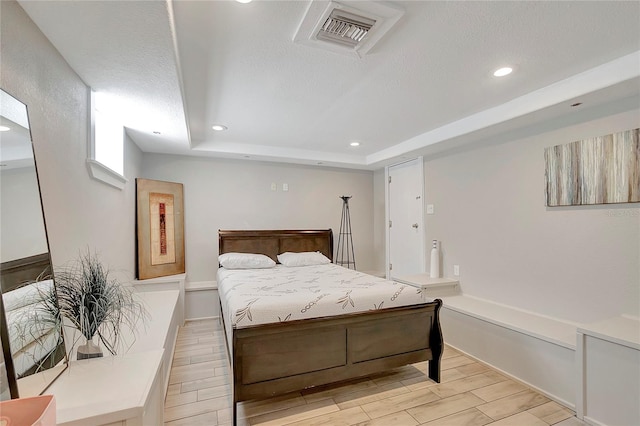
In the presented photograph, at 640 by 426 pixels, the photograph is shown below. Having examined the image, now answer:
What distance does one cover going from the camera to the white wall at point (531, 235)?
2.22 meters

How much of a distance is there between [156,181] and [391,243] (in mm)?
3582

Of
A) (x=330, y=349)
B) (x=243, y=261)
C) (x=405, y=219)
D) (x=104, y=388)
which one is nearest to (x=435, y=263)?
(x=405, y=219)

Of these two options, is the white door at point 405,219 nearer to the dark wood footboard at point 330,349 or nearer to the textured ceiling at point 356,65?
the textured ceiling at point 356,65

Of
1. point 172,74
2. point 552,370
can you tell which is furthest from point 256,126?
point 552,370

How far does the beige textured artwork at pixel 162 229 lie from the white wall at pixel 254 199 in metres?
0.26

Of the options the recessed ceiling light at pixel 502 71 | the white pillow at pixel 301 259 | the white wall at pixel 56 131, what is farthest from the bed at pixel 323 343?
the recessed ceiling light at pixel 502 71

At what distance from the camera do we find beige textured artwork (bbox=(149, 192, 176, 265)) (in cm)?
362

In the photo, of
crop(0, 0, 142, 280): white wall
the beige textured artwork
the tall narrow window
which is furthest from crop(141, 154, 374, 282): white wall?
crop(0, 0, 142, 280): white wall

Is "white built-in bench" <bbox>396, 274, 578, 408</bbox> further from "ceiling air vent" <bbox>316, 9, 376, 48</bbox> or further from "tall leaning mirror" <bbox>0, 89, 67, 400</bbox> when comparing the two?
"tall leaning mirror" <bbox>0, 89, 67, 400</bbox>

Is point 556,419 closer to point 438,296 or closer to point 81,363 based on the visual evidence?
point 438,296

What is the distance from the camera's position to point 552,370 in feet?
7.18

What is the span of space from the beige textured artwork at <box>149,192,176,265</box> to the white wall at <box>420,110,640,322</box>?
11.5 ft

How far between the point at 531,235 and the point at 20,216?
11.8 ft

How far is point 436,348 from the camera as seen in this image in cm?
245
